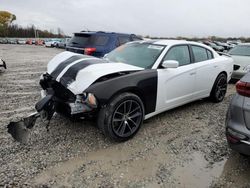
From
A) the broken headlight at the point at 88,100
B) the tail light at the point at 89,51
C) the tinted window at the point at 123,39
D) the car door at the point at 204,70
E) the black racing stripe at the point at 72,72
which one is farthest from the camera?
the tinted window at the point at 123,39

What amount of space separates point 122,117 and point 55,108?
1.00m

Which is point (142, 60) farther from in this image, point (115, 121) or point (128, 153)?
point (128, 153)

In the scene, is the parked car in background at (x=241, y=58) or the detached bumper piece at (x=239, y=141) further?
the parked car in background at (x=241, y=58)

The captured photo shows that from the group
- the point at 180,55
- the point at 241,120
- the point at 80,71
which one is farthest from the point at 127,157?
the point at 180,55

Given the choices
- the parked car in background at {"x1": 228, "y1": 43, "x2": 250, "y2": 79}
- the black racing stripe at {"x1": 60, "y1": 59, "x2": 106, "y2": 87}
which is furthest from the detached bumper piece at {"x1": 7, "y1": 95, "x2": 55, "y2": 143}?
the parked car in background at {"x1": 228, "y1": 43, "x2": 250, "y2": 79}

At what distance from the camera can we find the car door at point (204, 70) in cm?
500

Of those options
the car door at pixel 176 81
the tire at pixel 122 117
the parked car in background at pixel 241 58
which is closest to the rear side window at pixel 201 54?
the car door at pixel 176 81

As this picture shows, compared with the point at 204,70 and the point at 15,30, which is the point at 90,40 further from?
the point at 15,30

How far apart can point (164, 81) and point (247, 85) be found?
1.63 meters

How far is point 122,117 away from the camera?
368 cm

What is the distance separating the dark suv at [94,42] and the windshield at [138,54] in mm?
3076

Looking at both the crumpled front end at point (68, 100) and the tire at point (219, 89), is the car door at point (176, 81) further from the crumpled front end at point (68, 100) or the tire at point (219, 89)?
the crumpled front end at point (68, 100)

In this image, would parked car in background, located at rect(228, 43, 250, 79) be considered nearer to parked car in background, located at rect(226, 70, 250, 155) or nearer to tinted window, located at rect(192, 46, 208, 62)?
tinted window, located at rect(192, 46, 208, 62)

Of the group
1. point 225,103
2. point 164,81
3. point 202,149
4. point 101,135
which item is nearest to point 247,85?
point 202,149
